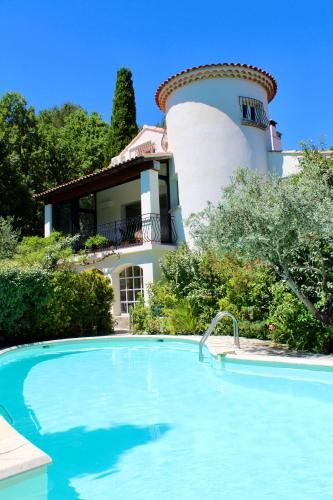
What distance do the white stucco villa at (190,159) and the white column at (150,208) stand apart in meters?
0.04

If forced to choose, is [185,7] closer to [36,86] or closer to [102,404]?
[36,86]

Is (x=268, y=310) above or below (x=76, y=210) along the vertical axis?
below

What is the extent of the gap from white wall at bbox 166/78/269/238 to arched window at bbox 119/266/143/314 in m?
3.58

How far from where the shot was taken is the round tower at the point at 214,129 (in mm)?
18125

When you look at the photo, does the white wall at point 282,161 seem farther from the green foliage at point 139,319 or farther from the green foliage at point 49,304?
the green foliage at point 49,304

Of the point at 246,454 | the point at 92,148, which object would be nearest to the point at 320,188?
the point at 246,454

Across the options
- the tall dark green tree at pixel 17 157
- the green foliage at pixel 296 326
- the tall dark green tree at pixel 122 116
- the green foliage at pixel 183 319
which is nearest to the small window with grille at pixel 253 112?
the green foliage at pixel 183 319

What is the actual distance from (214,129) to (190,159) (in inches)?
66.5

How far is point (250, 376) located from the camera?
8461 millimetres

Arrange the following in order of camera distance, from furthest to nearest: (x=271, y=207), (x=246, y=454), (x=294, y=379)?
(x=271, y=207) < (x=294, y=379) < (x=246, y=454)

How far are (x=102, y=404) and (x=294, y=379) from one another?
12.3 ft

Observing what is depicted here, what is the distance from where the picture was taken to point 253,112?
62.3ft

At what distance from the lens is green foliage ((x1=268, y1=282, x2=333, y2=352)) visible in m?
9.67

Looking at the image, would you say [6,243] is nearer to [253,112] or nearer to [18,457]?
[253,112]
